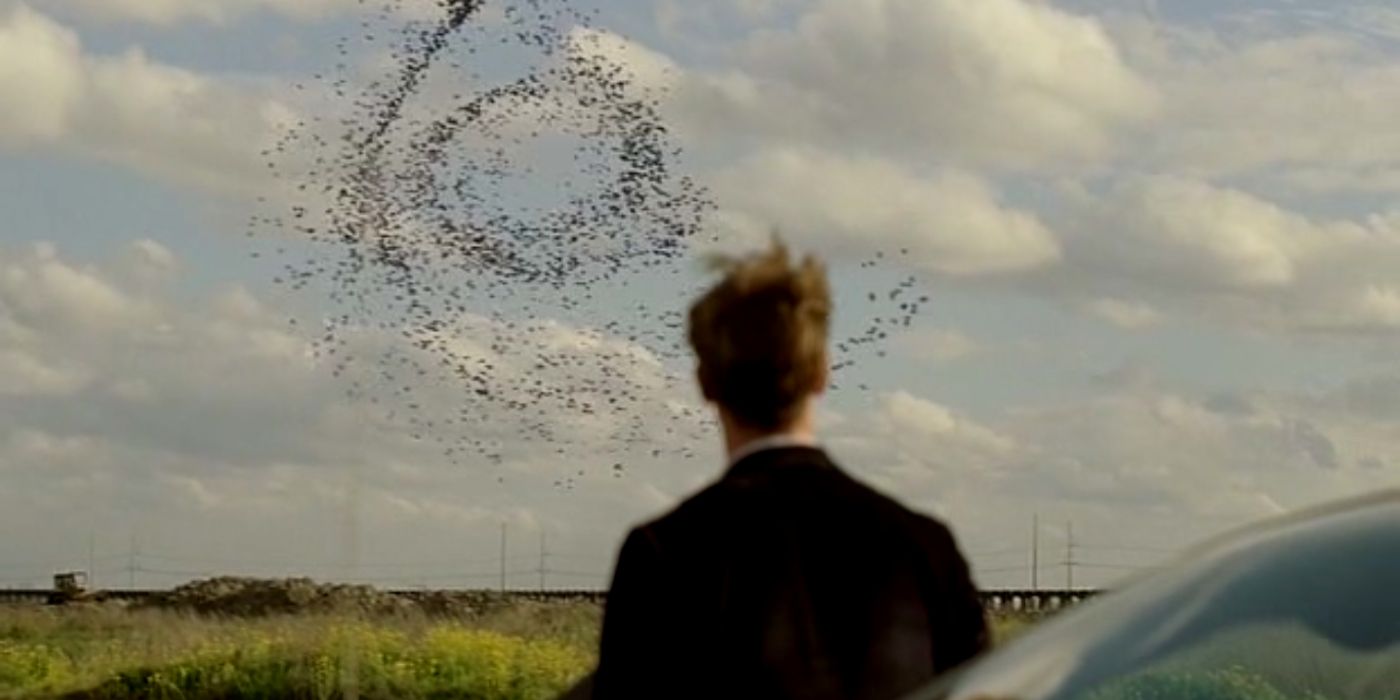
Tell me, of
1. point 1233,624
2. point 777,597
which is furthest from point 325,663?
point 1233,624

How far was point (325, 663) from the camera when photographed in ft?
95.5

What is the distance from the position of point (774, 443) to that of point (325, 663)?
2549cm

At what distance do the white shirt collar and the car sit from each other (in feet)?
3.35

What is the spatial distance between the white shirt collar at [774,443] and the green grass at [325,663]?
21491 millimetres

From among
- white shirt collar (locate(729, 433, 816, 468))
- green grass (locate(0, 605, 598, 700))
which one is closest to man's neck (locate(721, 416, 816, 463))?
white shirt collar (locate(729, 433, 816, 468))

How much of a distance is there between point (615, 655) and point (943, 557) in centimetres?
49

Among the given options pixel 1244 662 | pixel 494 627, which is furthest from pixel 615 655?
pixel 494 627

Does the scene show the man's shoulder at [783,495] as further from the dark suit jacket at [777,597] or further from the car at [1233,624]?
the car at [1233,624]

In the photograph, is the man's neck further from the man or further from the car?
the car

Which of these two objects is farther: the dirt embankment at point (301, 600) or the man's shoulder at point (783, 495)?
the dirt embankment at point (301, 600)

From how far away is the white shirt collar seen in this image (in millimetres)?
4098

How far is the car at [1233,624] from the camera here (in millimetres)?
2803

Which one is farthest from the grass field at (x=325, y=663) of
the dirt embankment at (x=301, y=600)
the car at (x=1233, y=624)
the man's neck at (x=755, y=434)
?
the car at (x=1233, y=624)

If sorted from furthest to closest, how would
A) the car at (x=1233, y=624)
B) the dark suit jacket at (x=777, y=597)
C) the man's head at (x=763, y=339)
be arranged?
the man's head at (x=763, y=339) < the dark suit jacket at (x=777, y=597) < the car at (x=1233, y=624)
